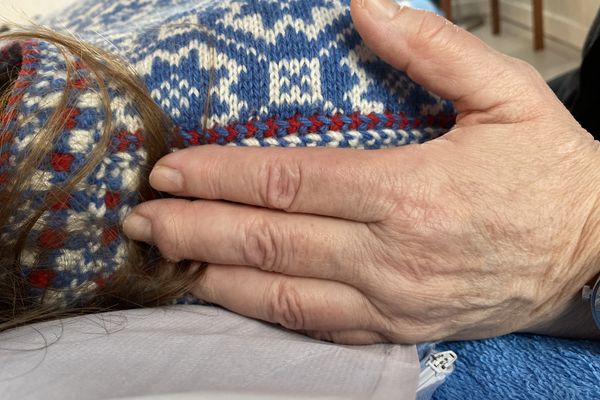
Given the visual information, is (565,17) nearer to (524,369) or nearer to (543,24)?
(543,24)

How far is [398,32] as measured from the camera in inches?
23.1

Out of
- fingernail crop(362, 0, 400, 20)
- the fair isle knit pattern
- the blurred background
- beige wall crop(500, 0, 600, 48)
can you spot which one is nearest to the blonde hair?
the fair isle knit pattern

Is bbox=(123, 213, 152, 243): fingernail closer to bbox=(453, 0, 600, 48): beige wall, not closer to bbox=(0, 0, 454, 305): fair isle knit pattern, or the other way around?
bbox=(0, 0, 454, 305): fair isle knit pattern

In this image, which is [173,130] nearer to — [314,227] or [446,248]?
[314,227]

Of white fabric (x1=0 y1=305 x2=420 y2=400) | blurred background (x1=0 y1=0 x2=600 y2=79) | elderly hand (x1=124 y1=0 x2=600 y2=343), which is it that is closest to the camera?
white fabric (x1=0 y1=305 x2=420 y2=400)

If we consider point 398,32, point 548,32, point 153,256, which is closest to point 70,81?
point 153,256

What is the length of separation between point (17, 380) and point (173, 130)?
24 centimetres

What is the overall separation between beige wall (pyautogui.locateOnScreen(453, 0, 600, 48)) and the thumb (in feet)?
7.33

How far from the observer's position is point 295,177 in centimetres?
57

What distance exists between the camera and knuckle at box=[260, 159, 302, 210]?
58 centimetres

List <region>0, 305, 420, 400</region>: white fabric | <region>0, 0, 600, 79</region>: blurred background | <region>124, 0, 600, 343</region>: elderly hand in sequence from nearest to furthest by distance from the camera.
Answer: <region>0, 305, 420, 400</region>: white fabric, <region>124, 0, 600, 343</region>: elderly hand, <region>0, 0, 600, 79</region>: blurred background

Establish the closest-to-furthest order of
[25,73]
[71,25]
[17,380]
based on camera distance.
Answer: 1. [17,380]
2. [25,73]
3. [71,25]

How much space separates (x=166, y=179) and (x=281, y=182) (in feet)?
0.32

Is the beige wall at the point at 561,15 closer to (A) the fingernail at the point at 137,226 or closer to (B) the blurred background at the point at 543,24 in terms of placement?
(B) the blurred background at the point at 543,24
